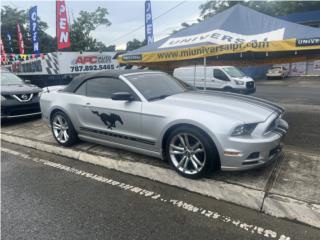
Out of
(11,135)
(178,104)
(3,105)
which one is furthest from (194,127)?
(3,105)

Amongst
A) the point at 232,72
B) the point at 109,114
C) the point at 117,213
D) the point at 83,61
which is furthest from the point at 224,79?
the point at 117,213

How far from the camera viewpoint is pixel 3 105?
25.1 feet

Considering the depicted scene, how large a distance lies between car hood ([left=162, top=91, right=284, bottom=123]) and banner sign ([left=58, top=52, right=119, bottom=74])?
9.20 m

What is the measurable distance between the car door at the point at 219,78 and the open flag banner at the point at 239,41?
19.1ft

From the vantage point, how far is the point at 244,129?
3.55 meters

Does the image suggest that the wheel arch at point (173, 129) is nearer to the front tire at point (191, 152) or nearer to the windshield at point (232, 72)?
the front tire at point (191, 152)

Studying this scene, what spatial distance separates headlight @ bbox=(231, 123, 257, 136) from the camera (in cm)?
352

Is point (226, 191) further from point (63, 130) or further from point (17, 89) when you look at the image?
point (17, 89)

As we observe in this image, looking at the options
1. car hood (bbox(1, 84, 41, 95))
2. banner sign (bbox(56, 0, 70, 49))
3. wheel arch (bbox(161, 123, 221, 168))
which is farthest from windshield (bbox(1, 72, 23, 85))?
banner sign (bbox(56, 0, 70, 49))

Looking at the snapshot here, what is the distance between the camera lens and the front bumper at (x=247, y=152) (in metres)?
3.48

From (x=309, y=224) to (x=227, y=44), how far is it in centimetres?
474

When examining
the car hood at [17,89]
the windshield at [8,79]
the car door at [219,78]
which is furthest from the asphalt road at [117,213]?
the car door at [219,78]

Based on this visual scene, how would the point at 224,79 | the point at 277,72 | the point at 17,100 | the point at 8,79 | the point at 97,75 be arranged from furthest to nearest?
the point at 277,72, the point at 224,79, the point at 8,79, the point at 17,100, the point at 97,75

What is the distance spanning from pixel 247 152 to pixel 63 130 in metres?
3.58
